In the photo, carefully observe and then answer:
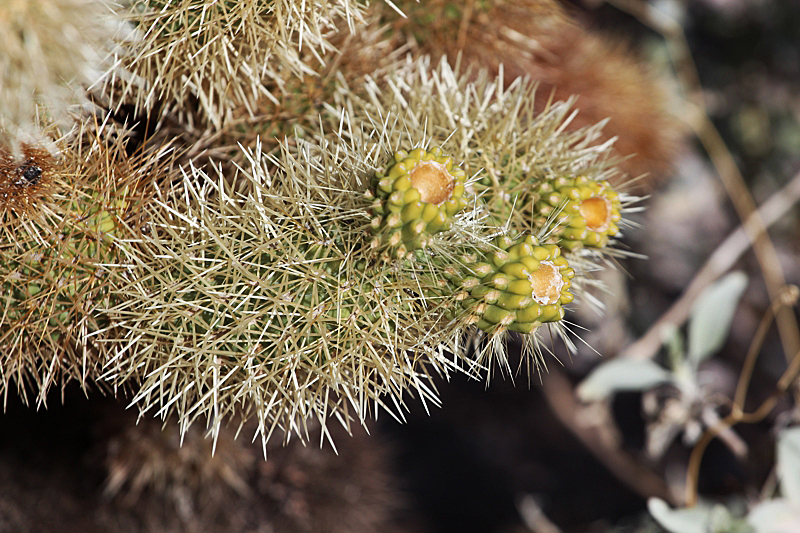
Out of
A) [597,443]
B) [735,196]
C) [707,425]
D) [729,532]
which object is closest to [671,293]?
[735,196]

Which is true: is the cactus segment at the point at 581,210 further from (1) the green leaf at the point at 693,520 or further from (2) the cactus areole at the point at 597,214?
(1) the green leaf at the point at 693,520

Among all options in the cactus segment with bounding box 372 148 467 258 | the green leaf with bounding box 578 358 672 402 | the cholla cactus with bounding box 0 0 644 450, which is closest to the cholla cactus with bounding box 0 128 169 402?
the cholla cactus with bounding box 0 0 644 450

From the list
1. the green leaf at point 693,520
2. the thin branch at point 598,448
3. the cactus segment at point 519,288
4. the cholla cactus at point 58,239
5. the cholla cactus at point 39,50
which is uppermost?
the cholla cactus at point 39,50

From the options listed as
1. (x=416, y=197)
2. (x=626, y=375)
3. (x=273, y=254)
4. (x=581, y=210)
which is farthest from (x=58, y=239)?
(x=626, y=375)

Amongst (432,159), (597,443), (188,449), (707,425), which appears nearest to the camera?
(432,159)

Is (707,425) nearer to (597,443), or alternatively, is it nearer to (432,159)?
(597,443)

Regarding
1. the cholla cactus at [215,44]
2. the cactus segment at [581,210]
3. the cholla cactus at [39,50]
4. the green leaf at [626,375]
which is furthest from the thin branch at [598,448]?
the cholla cactus at [39,50]
